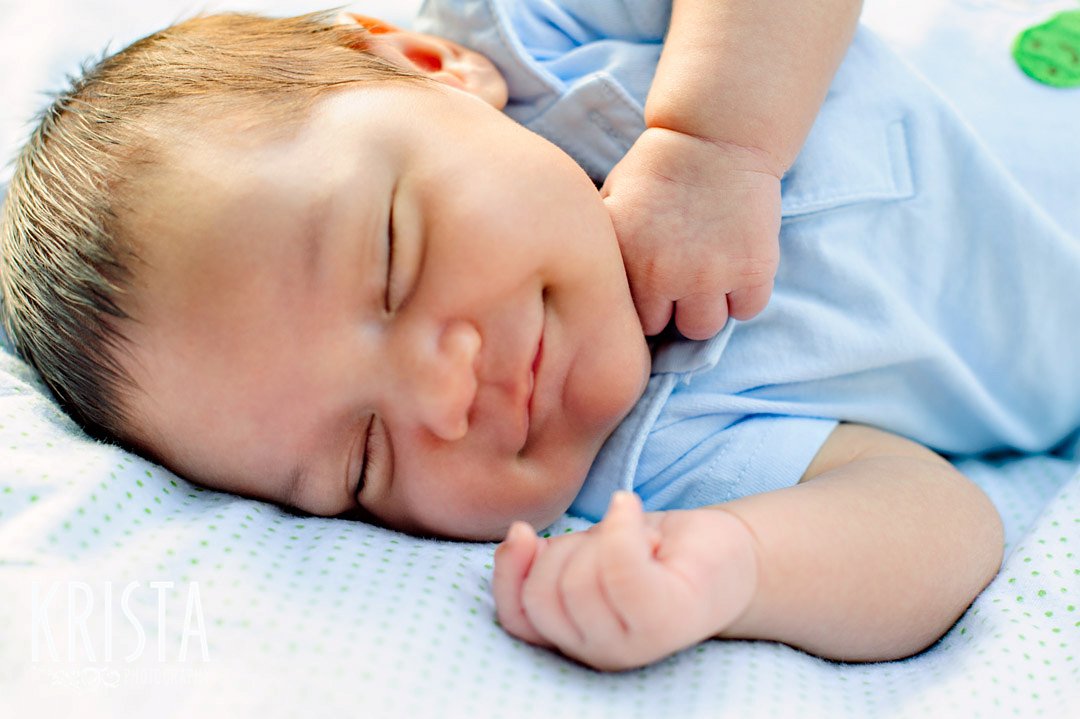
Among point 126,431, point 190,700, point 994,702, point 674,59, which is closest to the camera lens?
point 190,700

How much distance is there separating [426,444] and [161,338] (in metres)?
0.31

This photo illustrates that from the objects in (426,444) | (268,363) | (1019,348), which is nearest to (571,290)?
(426,444)

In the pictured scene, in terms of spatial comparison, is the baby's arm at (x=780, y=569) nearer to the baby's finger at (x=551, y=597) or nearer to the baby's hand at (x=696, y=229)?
the baby's finger at (x=551, y=597)

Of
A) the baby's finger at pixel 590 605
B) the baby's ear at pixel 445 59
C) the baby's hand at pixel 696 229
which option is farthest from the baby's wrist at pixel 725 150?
the baby's finger at pixel 590 605

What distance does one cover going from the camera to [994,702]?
3.05ft

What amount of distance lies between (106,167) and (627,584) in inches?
29.9

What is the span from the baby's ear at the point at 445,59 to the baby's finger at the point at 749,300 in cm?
46

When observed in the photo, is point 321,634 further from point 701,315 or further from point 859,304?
point 859,304

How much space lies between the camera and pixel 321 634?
89 cm

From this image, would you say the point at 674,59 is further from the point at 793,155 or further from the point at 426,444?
the point at 426,444

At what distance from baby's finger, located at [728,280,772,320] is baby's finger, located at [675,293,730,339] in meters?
0.01

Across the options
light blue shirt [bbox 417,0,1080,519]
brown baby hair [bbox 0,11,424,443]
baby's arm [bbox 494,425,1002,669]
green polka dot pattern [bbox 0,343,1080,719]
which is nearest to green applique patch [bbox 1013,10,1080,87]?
light blue shirt [bbox 417,0,1080,519]

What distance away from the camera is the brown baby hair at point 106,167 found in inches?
43.4

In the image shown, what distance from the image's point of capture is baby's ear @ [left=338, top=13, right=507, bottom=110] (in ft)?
4.73
